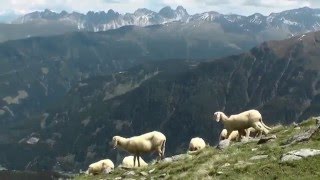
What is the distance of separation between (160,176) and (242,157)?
13.8 ft

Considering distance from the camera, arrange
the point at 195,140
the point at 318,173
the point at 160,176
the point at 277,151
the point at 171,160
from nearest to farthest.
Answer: the point at 318,173 < the point at 277,151 < the point at 160,176 < the point at 171,160 < the point at 195,140

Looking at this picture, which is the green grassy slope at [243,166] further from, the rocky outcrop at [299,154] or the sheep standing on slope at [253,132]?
the sheep standing on slope at [253,132]

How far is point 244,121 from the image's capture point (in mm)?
35750

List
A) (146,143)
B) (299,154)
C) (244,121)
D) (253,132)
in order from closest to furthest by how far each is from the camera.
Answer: (299,154) < (244,121) < (146,143) < (253,132)

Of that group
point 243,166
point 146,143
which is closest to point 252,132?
point 146,143

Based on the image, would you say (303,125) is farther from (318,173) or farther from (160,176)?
(318,173)

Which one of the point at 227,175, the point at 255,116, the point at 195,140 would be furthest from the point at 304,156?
the point at 195,140

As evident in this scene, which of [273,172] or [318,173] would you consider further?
[273,172]

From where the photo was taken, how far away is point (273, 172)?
20.6 m

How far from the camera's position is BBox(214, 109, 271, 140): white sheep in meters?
35.5

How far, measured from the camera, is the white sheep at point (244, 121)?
116ft

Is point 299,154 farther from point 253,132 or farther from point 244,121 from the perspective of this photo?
point 253,132

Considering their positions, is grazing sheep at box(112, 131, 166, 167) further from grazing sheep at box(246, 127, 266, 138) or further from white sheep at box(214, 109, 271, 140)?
grazing sheep at box(246, 127, 266, 138)

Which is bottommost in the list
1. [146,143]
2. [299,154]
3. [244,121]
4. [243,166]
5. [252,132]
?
[146,143]
